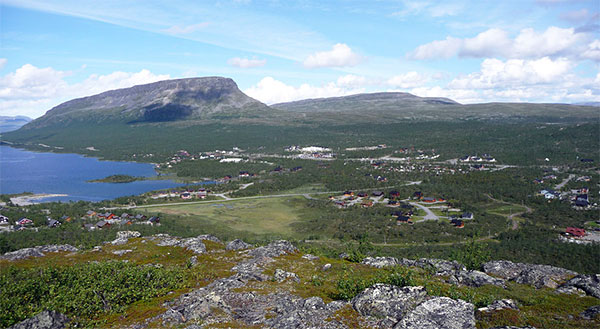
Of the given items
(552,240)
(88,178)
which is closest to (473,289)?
(552,240)

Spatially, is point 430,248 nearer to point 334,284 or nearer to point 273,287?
point 334,284

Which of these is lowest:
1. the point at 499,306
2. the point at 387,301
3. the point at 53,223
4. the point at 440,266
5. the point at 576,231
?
the point at 576,231

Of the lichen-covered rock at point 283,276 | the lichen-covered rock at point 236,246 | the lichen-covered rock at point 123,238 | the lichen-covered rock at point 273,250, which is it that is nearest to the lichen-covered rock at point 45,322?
the lichen-covered rock at point 283,276

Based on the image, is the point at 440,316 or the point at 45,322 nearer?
the point at 440,316

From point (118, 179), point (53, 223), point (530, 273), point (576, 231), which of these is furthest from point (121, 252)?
point (118, 179)

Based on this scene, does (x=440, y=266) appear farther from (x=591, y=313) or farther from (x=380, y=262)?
(x=591, y=313)

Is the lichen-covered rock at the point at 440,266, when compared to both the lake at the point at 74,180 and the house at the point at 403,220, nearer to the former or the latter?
the house at the point at 403,220
